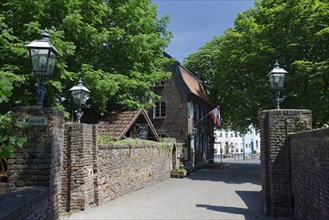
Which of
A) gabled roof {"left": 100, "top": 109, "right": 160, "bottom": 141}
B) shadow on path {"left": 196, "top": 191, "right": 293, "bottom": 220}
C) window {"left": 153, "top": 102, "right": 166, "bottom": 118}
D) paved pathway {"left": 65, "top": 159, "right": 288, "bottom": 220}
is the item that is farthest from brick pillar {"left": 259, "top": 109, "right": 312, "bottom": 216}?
window {"left": 153, "top": 102, "right": 166, "bottom": 118}

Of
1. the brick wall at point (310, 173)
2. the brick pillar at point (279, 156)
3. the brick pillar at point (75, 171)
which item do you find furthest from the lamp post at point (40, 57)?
the brick pillar at point (279, 156)

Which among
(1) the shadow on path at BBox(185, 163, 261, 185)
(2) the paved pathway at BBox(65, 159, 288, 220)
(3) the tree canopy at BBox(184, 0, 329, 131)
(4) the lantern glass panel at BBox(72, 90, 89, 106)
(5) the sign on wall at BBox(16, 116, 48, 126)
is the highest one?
(3) the tree canopy at BBox(184, 0, 329, 131)

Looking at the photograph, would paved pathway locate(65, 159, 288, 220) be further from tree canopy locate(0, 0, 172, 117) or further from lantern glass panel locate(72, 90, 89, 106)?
tree canopy locate(0, 0, 172, 117)

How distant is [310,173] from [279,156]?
7.48 feet

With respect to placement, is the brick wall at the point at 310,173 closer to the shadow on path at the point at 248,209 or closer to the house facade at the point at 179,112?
the shadow on path at the point at 248,209

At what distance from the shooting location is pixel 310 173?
25.3 ft

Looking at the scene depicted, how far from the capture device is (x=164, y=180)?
2056 centimetres

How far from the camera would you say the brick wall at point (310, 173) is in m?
6.62

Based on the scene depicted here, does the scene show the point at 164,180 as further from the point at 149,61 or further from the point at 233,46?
the point at 233,46

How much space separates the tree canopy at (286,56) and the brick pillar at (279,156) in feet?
30.8

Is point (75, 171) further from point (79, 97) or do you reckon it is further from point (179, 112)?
point (179, 112)

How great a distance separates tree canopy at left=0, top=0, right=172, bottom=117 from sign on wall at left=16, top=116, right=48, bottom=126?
5.29 meters

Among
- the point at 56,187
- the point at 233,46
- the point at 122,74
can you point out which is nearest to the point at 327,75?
the point at 233,46

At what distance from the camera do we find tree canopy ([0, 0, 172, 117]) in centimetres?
1414
